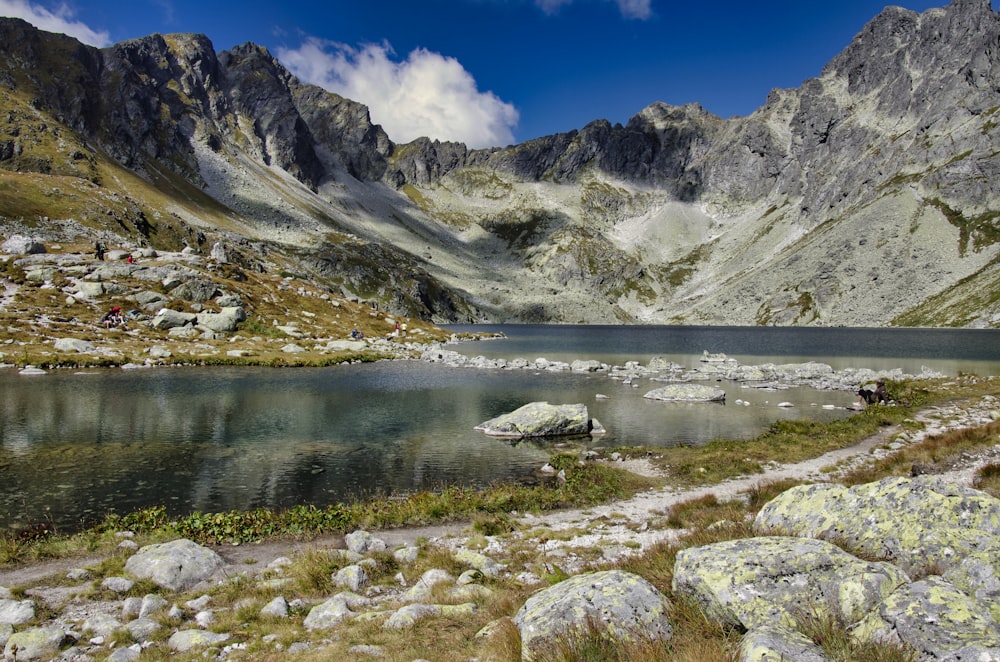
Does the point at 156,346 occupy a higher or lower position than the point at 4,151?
lower

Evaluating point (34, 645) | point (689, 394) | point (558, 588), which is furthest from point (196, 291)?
point (558, 588)

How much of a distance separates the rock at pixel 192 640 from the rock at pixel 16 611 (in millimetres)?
3373

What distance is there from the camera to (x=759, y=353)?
97.2m

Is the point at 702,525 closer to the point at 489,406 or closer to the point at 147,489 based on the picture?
the point at 147,489

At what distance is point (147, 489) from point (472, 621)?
18.8 m

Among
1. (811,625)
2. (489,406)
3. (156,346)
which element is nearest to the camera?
(811,625)

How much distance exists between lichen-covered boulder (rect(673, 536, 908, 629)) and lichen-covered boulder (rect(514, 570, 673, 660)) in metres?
0.71

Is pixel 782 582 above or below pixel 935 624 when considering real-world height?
below

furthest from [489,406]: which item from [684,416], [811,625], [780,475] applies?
[811,625]

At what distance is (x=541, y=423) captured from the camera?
33875 mm

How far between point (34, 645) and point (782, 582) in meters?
11.9

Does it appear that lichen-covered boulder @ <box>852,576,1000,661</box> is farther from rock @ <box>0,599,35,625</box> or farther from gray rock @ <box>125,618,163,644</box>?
rock @ <box>0,599,35,625</box>

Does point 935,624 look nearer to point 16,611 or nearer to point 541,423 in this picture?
point 16,611

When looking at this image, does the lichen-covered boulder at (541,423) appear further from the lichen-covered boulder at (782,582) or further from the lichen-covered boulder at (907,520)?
the lichen-covered boulder at (782,582)
